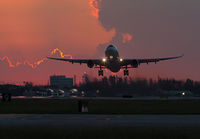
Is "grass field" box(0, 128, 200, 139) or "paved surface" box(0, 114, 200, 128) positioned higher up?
"paved surface" box(0, 114, 200, 128)

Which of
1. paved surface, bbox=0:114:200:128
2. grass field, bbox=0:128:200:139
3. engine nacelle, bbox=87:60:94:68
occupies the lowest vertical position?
grass field, bbox=0:128:200:139

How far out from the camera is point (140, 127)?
74.4 ft

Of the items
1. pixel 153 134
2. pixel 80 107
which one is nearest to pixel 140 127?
pixel 153 134

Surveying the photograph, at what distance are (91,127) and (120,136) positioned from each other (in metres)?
4.15

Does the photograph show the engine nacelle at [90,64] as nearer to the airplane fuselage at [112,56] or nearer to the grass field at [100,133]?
the airplane fuselage at [112,56]

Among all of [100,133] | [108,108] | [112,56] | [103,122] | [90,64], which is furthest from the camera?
[90,64]

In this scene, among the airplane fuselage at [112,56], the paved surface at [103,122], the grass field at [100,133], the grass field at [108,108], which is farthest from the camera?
the airplane fuselage at [112,56]

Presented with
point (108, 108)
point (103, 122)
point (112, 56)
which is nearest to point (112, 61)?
point (112, 56)

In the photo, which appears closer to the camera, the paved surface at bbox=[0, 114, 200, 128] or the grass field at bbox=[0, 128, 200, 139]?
the grass field at bbox=[0, 128, 200, 139]

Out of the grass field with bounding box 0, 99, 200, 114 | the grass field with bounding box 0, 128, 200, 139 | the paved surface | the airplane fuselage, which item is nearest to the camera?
the grass field with bounding box 0, 128, 200, 139

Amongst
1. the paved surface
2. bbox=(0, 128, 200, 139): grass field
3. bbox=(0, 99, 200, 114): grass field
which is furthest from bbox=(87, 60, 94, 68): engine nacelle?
bbox=(0, 128, 200, 139): grass field

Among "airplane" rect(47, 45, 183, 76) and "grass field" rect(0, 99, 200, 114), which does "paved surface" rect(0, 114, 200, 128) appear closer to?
"grass field" rect(0, 99, 200, 114)

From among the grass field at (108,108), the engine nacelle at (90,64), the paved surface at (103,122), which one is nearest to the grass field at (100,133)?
the paved surface at (103,122)

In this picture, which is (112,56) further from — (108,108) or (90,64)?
(108,108)
